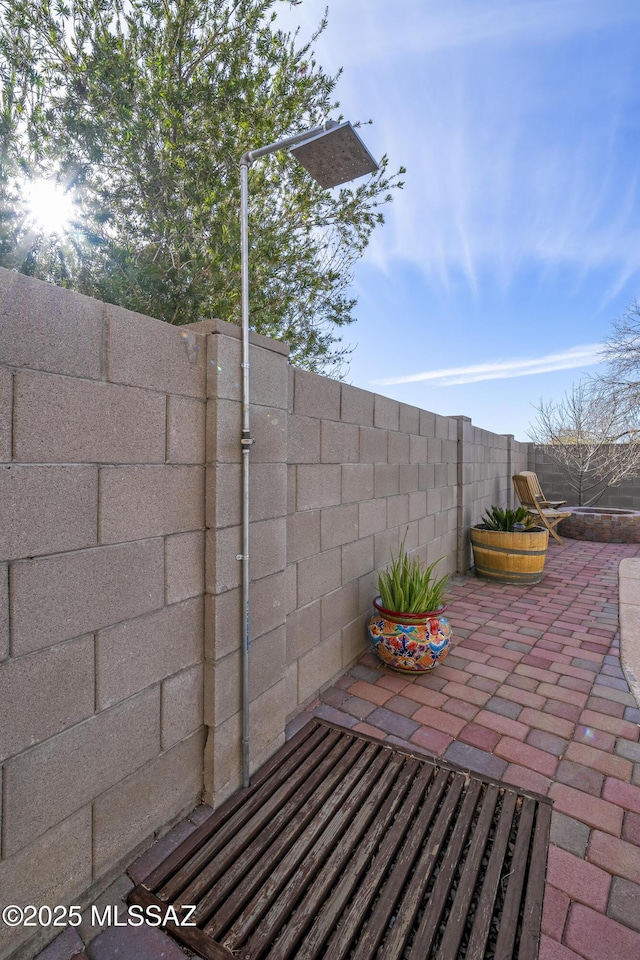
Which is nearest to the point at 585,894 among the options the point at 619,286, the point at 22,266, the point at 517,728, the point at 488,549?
the point at 517,728

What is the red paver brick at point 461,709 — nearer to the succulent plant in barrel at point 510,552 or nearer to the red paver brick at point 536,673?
the red paver brick at point 536,673

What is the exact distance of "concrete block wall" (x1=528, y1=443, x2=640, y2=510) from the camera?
8.59m

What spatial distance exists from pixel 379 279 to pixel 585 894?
5.26m

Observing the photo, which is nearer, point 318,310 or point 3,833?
point 3,833

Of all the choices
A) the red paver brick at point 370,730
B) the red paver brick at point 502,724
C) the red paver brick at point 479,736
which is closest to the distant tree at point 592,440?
the red paver brick at point 502,724

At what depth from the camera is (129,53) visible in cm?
339

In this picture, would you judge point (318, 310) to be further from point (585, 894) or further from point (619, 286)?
point (619, 286)

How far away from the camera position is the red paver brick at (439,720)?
2094mm

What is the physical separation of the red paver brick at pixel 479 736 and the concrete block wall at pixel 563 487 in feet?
27.3

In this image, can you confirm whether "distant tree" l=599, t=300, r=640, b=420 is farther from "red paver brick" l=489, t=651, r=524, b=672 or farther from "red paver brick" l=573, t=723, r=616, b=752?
"red paver brick" l=573, t=723, r=616, b=752

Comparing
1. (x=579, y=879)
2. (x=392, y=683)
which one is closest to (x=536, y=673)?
(x=392, y=683)

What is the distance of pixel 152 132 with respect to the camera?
3.51 metres

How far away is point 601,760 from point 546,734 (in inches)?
9.1

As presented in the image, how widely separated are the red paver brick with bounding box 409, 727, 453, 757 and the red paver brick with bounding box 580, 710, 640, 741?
729mm
